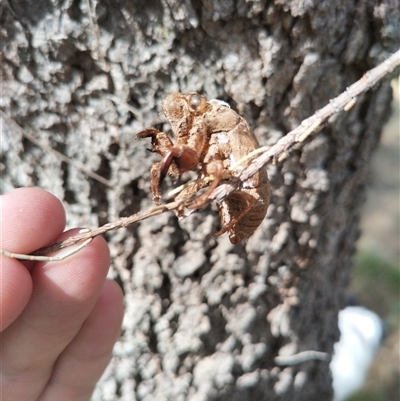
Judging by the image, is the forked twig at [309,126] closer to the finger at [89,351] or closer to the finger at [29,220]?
the finger at [29,220]

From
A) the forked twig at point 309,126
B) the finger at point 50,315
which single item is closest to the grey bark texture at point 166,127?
the finger at point 50,315

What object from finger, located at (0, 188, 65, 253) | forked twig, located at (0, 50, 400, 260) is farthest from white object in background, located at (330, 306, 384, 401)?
forked twig, located at (0, 50, 400, 260)

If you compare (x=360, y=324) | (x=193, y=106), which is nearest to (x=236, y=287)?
(x=193, y=106)

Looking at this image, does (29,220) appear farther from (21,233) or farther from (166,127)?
(166,127)

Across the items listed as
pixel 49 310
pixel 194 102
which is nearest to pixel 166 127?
pixel 194 102

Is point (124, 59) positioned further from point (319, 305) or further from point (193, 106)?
point (319, 305)

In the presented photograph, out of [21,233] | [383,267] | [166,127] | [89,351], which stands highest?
[383,267]
